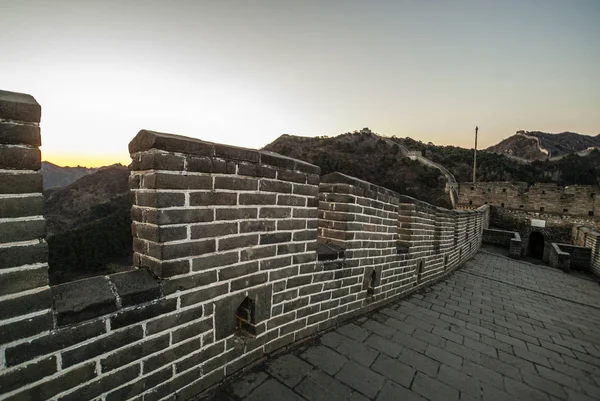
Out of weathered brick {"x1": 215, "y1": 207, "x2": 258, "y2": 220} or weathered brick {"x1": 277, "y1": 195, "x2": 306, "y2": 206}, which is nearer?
weathered brick {"x1": 215, "y1": 207, "x2": 258, "y2": 220}

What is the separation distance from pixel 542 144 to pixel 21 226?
7922 centimetres

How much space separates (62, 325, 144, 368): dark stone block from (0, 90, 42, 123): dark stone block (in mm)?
1072

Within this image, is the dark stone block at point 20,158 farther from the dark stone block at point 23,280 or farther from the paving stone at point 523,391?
the paving stone at point 523,391

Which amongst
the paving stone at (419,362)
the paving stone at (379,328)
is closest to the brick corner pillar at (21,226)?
the paving stone at (419,362)

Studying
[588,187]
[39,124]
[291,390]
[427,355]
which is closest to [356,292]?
[427,355]

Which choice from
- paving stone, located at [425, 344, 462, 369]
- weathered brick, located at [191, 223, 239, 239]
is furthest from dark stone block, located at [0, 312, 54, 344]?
paving stone, located at [425, 344, 462, 369]

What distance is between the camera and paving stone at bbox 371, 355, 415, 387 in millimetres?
2110

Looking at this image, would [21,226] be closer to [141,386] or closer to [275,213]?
[141,386]

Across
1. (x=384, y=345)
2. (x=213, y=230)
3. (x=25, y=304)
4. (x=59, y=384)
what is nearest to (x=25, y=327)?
(x=25, y=304)

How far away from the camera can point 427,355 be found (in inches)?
99.5

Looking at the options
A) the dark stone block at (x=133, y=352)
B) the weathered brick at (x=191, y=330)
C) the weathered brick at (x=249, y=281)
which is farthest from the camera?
the weathered brick at (x=249, y=281)

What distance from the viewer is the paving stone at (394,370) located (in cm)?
211

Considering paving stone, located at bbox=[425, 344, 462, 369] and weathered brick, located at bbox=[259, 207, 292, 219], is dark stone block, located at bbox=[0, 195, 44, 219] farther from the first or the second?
paving stone, located at bbox=[425, 344, 462, 369]

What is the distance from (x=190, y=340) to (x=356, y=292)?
204 centimetres
